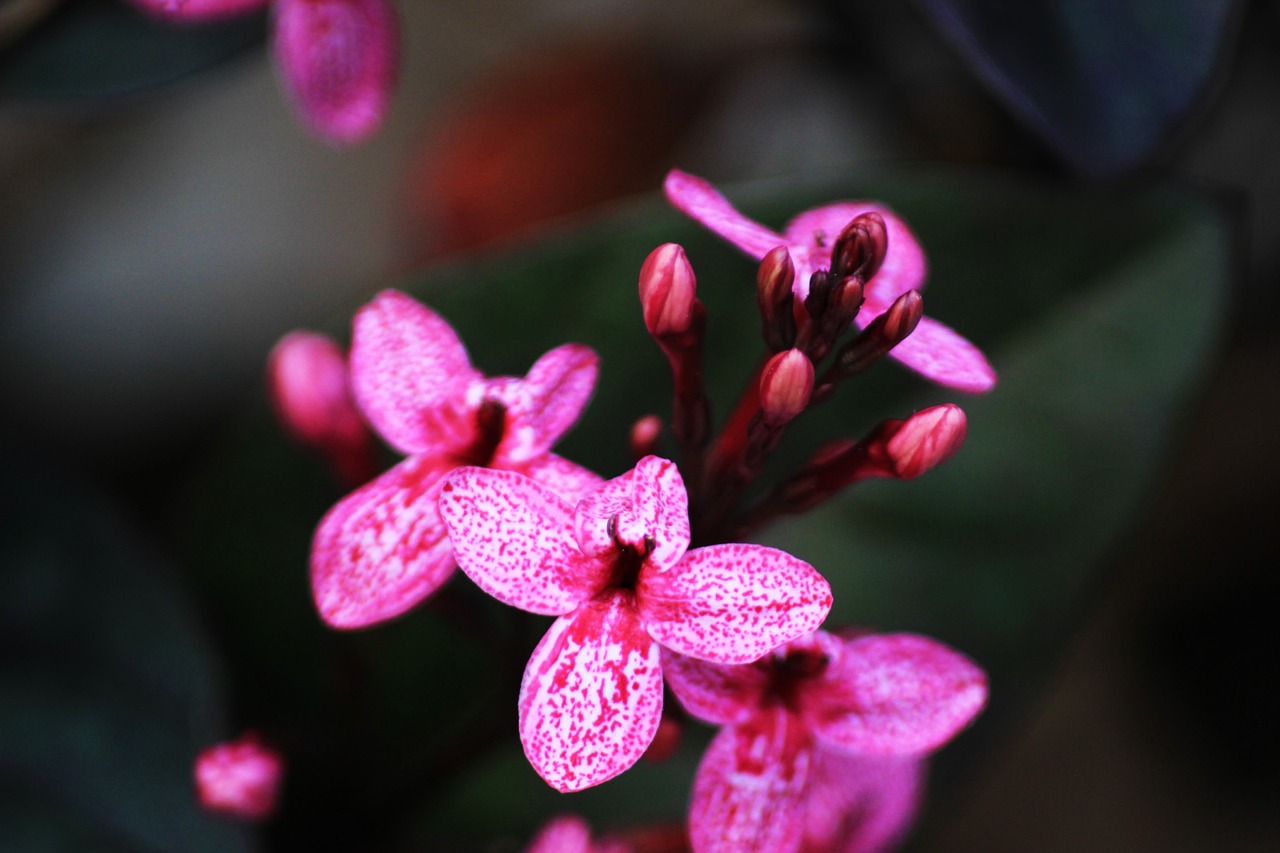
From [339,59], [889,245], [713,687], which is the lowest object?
[713,687]

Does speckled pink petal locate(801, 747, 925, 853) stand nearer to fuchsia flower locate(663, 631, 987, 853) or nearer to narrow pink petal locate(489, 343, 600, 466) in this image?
fuchsia flower locate(663, 631, 987, 853)

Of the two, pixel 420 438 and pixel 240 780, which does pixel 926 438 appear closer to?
pixel 420 438

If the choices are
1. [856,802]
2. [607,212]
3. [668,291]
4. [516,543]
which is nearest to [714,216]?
[668,291]

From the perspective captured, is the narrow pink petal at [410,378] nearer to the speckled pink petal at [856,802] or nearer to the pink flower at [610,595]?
the pink flower at [610,595]

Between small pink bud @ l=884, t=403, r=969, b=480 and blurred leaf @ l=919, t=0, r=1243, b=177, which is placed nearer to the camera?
small pink bud @ l=884, t=403, r=969, b=480

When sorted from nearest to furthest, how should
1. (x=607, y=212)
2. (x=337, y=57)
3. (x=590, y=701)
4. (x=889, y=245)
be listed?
(x=590, y=701) < (x=889, y=245) < (x=337, y=57) < (x=607, y=212)

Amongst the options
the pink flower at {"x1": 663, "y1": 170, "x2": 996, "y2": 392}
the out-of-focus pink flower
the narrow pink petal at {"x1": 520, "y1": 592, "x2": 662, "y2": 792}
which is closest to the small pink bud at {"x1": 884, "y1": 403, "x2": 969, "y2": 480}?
the pink flower at {"x1": 663, "y1": 170, "x2": 996, "y2": 392}
